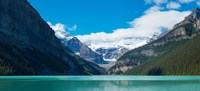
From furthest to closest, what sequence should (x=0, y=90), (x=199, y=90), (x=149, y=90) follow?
(x=149, y=90)
(x=199, y=90)
(x=0, y=90)

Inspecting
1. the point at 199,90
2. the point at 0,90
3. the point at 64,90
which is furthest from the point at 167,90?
the point at 0,90

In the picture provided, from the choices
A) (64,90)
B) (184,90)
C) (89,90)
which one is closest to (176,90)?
(184,90)

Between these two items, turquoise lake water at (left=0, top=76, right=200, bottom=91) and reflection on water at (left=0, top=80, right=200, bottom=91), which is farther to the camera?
turquoise lake water at (left=0, top=76, right=200, bottom=91)

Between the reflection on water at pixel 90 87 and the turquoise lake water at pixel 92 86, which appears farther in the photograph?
the turquoise lake water at pixel 92 86

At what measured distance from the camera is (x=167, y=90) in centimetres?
7594

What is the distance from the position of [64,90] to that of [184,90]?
2526 cm

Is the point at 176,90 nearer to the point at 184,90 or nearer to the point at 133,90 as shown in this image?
the point at 184,90

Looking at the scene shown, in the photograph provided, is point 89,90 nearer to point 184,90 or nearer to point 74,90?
point 74,90

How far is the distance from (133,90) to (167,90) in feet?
25.1

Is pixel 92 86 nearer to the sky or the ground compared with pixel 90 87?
nearer to the sky

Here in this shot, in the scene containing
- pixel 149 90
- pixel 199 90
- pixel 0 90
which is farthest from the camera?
pixel 149 90

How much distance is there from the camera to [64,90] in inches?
2945

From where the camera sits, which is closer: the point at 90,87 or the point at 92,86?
the point at 90,87

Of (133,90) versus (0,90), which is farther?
(133,90)
